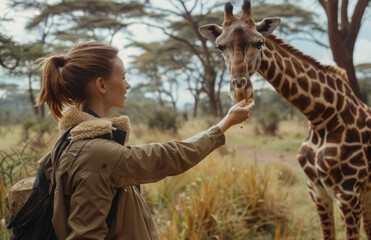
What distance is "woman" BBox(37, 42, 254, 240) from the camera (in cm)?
113

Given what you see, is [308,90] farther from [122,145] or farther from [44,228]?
[44,228]

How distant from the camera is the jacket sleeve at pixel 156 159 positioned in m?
1.17

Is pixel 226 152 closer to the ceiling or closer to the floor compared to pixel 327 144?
closer to the floor

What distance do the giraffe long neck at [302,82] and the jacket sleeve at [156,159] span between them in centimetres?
91

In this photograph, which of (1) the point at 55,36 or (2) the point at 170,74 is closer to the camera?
(1) the point at 55,36

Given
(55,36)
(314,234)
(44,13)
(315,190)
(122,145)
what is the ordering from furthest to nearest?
(55,36)
(44,13)
(314,234)
(315,190)
(122,145)

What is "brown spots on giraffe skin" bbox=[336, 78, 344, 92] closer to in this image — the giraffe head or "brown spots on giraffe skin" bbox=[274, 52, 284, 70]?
"brown spots on giraffe skin" bbox=[274, 52, 284, 70]

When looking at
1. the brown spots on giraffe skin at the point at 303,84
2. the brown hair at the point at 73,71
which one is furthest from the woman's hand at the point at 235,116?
the brown spots on giraffe skin at the point at 303,84

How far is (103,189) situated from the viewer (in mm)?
1135

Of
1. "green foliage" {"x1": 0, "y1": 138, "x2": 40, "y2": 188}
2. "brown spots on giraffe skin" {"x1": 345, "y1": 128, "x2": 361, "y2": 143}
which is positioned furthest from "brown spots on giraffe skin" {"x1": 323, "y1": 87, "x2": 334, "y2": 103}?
"green foliage" {"x1": 0, "y1": 138, "x2": 40, "y2": 188}

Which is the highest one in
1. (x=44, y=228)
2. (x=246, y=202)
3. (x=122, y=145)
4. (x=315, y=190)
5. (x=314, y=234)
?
(x=122, y=145)

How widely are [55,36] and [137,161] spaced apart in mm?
13582

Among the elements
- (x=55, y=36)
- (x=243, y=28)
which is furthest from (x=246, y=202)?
(x=55, y=36)

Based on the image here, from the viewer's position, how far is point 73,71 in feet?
4.10
